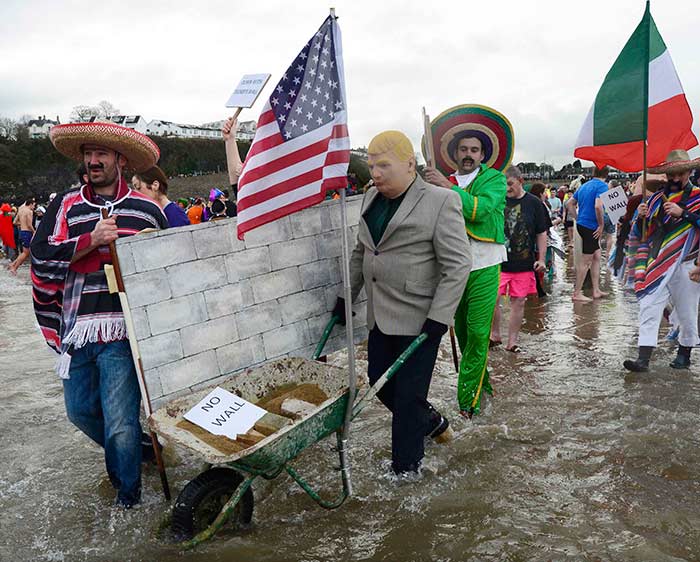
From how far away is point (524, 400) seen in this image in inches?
192

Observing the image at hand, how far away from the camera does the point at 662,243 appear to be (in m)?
5.33

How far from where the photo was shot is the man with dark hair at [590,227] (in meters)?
8.80

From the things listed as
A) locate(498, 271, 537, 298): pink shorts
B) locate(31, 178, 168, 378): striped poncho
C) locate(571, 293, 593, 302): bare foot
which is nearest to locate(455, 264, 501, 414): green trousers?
locate(498, 271, 537, 298): pink shorts

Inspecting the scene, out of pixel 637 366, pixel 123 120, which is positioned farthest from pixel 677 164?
pixel 123 120

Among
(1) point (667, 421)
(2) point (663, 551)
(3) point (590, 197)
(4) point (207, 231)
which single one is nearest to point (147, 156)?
(4) point (207, 231)

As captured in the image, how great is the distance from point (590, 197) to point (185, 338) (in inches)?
298

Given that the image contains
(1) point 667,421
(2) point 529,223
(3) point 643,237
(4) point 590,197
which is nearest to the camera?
(1) point 667,421

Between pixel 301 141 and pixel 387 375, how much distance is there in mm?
1328

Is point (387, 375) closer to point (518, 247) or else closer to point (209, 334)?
point (209, 334)

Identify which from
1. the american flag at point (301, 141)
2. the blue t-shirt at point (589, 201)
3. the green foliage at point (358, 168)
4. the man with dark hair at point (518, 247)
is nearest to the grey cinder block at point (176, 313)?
the american flag at point (301, 141)

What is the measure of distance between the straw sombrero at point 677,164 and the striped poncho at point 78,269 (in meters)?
4.42

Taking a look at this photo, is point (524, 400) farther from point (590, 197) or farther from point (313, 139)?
point (590, 197)

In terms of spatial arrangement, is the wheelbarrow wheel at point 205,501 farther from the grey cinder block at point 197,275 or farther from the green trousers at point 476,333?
the green trousers at point 476,333

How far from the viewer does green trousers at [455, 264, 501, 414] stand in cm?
439
